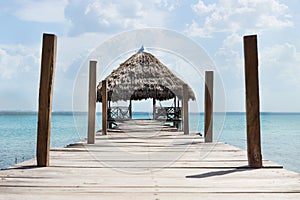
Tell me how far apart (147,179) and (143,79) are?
33.3ft

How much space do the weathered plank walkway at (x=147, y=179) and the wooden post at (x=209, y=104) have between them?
1501 mm

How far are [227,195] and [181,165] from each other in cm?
104

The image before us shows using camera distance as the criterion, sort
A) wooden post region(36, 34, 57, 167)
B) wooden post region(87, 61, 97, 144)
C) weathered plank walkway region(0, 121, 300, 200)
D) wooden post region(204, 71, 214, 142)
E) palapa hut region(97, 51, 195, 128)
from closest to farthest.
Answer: weathered plank walkway region(0, 121, 300, 200)
wooden post region(36, 34, 57, 167)
wooden post region(87, 61, 97, 144)
wooden post region(204, 71, 214, 142)
palapa hut region(97, 51, 195, 128)

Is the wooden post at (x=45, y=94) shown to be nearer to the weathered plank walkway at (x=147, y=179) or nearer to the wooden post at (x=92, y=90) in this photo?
the weathered plank walkway at (x=147, y=179)

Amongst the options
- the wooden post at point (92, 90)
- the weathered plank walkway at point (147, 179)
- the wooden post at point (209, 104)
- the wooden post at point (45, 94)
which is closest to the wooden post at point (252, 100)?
the weathered plank walkway at point (147, 179)

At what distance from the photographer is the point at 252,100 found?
293 cm

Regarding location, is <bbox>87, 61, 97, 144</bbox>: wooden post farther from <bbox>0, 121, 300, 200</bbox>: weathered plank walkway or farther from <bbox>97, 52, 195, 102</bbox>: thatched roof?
<bbox>97, 52, 195, 102</bbox>: thatched roof

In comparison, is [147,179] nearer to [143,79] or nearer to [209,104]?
[209,104]

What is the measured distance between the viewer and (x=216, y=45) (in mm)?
4238

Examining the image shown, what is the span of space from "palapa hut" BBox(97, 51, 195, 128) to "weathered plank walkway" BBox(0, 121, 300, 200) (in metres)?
8.45

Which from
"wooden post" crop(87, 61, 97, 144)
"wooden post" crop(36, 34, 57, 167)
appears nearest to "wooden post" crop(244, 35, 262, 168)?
"wooden post" crop(36, 34, 57, 167)

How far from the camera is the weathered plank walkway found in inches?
81.5

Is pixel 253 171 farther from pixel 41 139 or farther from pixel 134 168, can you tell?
pixel 41 139

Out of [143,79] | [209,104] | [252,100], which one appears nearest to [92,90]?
[209,104]
